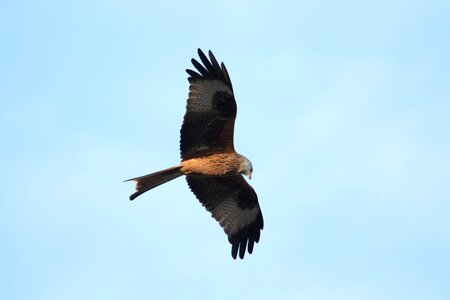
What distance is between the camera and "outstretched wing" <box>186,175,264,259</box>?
16672 mm

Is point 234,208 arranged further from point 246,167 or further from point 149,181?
point 149,181

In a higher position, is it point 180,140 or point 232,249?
point 180,140

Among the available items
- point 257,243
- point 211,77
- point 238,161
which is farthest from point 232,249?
point 211,77

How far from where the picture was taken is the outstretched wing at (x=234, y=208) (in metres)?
16.7

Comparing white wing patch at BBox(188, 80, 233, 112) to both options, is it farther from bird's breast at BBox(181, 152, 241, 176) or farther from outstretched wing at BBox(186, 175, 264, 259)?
outstretched wing at BBox(186, 175, 264, 259)

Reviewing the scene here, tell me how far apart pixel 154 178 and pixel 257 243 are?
2522 mm

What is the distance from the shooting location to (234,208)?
1683cm

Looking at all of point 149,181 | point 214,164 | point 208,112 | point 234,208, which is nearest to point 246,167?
point 214,164

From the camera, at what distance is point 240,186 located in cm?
1667

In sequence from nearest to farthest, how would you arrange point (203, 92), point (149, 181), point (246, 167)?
1. point (149, 181)
2. point (203, 92)
3. point (246, 167)

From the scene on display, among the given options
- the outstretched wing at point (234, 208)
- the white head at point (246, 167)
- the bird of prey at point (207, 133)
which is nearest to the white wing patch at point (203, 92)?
the bird of prey at point (207, 133)

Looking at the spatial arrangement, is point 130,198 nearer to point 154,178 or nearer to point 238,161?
point 154,178

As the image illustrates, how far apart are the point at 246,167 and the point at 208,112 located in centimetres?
107

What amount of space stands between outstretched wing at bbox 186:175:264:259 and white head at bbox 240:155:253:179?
824 mm
